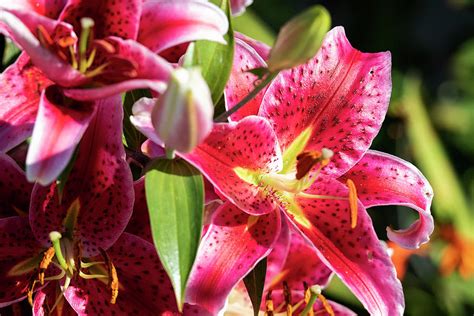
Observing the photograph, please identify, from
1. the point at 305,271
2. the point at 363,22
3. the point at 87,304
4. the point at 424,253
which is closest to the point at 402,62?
the point at 363,22

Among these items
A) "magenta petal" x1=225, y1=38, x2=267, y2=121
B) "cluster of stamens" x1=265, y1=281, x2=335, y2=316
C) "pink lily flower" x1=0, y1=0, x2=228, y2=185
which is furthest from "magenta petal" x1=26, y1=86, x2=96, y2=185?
"cluster of stamens" x1=265, y1=281, x2=335, y2=316

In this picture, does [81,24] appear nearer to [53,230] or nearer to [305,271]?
[53,230]

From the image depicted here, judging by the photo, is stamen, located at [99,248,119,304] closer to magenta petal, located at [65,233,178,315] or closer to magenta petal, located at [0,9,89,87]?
magenta petal, located at [65,233,178,315]

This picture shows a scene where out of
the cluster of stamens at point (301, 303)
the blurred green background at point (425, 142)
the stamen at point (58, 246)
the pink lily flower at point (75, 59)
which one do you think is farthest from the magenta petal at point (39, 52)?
the blurred green background at point (425, 142)

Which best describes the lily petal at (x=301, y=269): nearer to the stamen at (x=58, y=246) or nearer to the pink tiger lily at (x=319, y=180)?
the pink tiger lily at (x=319, y=180)

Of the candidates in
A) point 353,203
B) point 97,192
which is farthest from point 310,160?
point 97,192

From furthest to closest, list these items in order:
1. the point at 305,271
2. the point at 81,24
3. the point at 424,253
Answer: the point at 424,253
the point at 305,271
the point at 81,24

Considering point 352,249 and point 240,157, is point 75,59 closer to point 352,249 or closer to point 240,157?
point 240,157

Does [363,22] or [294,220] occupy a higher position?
[294,220]
